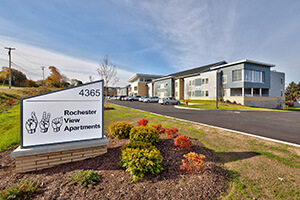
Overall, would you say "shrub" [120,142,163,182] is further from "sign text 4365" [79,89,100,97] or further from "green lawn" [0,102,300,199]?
"sign text 4365" [79,89,100,97]

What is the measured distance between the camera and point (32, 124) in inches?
144

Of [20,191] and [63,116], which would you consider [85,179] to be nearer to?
[20,191]

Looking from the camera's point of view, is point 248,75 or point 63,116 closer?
point 63,116

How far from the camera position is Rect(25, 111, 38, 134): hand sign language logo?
3.61 m

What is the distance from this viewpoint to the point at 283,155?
4.32m

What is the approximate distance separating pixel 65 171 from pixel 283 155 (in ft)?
21.9

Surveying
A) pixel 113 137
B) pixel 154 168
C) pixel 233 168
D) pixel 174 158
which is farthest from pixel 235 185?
pixel 113 137

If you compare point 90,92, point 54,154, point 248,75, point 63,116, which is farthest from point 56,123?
point 248,75

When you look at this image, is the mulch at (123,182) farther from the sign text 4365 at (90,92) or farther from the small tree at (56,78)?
the small tree at (56,78)

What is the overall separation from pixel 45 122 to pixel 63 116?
0.46 m

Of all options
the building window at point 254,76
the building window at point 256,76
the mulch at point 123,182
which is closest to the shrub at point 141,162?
the mulch at point 123,182

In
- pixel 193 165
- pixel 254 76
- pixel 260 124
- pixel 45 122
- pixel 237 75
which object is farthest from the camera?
pixel 254 76

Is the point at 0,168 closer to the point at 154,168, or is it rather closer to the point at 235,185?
the point at 154,168

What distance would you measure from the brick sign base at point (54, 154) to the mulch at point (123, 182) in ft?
0.52
